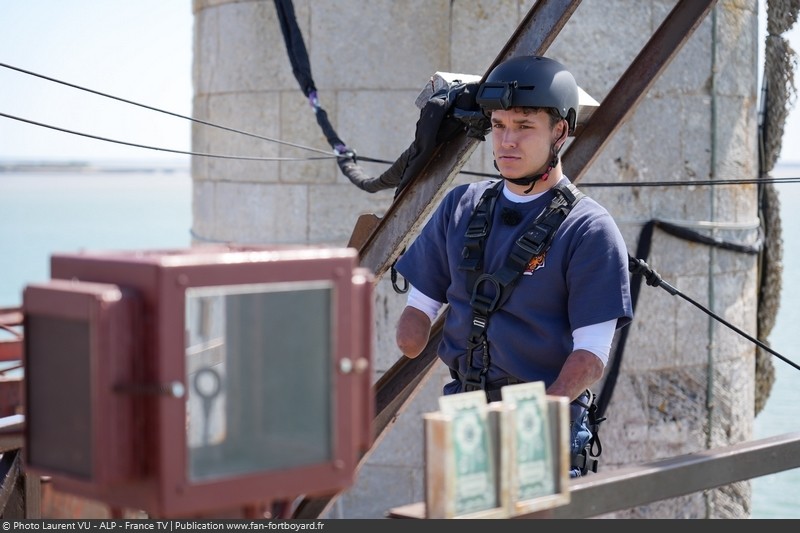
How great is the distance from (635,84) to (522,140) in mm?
1584

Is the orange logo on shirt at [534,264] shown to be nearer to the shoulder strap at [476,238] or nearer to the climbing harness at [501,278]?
the climbing harness at [501,278]

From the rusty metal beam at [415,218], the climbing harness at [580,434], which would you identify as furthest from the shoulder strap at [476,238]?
the rusty metal beam at [415,218]

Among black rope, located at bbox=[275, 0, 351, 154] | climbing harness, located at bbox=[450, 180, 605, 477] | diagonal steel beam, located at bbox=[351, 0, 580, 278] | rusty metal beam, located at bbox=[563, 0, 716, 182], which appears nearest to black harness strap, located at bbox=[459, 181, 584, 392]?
climbing harness, located at bbox=[450, 180, 605, 477]

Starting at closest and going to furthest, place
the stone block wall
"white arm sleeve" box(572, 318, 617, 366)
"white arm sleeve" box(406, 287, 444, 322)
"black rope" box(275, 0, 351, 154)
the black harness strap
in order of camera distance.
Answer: "white arm sleeve" box(572, 318, 617, 366)
the black harness strap
"white arm sleeve" box(406, 287, 444, 322)
"black rope" box(275, 0, 351, 154)
the stone block wall

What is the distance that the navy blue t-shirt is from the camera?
3543 millimetres

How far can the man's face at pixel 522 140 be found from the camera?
12.3 ft

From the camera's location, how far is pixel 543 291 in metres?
3.63

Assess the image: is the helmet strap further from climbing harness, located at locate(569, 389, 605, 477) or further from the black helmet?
climbing harness, located at locate(569, 389, 605, 477)

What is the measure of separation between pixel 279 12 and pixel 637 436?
331cm

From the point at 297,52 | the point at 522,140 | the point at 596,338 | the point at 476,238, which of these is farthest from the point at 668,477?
the point at 297,52

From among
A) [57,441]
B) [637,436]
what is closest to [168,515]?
[57,441]

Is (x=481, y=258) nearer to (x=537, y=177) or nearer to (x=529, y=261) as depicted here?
(x=529, y=261)

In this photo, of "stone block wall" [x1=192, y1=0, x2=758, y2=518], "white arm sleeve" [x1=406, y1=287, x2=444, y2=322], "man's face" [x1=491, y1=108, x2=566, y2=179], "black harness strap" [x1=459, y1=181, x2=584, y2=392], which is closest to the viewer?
"black harness strap" [x1=459, y1=181, x2=584, y2=392]

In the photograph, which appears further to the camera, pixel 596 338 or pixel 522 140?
pixel 522 140
